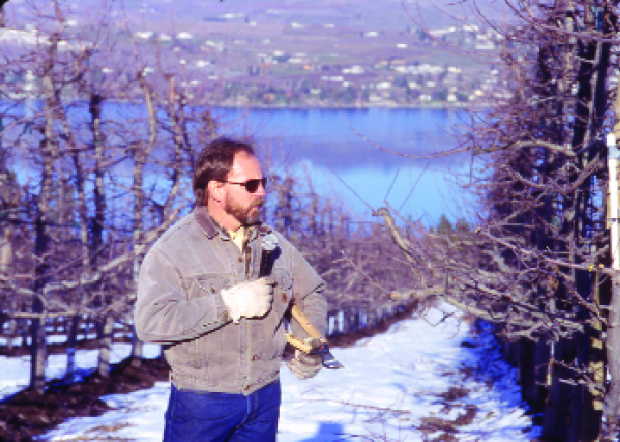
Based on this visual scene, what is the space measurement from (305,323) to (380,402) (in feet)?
37.1

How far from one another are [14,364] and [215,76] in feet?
32.8

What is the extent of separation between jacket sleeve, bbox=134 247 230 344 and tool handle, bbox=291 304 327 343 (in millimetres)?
489

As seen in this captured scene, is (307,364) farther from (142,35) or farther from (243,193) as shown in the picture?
(142,35)

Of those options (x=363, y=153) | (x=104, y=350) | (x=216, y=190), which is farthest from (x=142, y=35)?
(x=363, y=153)

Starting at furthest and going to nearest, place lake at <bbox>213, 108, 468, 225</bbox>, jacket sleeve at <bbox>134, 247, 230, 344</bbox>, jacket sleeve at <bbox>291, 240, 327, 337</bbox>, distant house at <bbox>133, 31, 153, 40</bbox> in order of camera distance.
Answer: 1. lake at <bbox>213, 108, 468, 225</bbox>
2. distant house at <bbox>133, 31, 153, 40</bbox>
3. jacket sleeve at <bbox>291, 240, 327, 337</bbox>
4. jacket sleeve at <bbox>134, 247, 230, 344</bbox>

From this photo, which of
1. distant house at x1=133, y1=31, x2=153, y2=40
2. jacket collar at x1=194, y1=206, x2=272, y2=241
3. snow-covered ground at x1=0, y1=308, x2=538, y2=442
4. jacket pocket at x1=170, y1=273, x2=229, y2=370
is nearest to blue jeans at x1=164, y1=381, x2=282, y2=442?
jacket pocket at x1=170, y1=273, x2=229, y2=370

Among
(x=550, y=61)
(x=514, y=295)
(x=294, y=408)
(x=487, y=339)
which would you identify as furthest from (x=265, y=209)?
(x=514, y=295)

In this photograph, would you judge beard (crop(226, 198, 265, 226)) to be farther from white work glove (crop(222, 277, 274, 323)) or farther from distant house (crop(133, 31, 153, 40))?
distant house (crop(133, 31, 153, 40))

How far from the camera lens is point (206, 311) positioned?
3137 mm

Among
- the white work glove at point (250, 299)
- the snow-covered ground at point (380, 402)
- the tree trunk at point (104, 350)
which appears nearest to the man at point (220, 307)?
the white work glove at point (250, 299)

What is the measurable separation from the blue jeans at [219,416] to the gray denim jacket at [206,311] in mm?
44

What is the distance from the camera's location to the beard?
3.33m

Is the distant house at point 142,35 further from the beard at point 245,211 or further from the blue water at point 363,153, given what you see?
the beard at point 245,211

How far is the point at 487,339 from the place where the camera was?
99.2 feet
